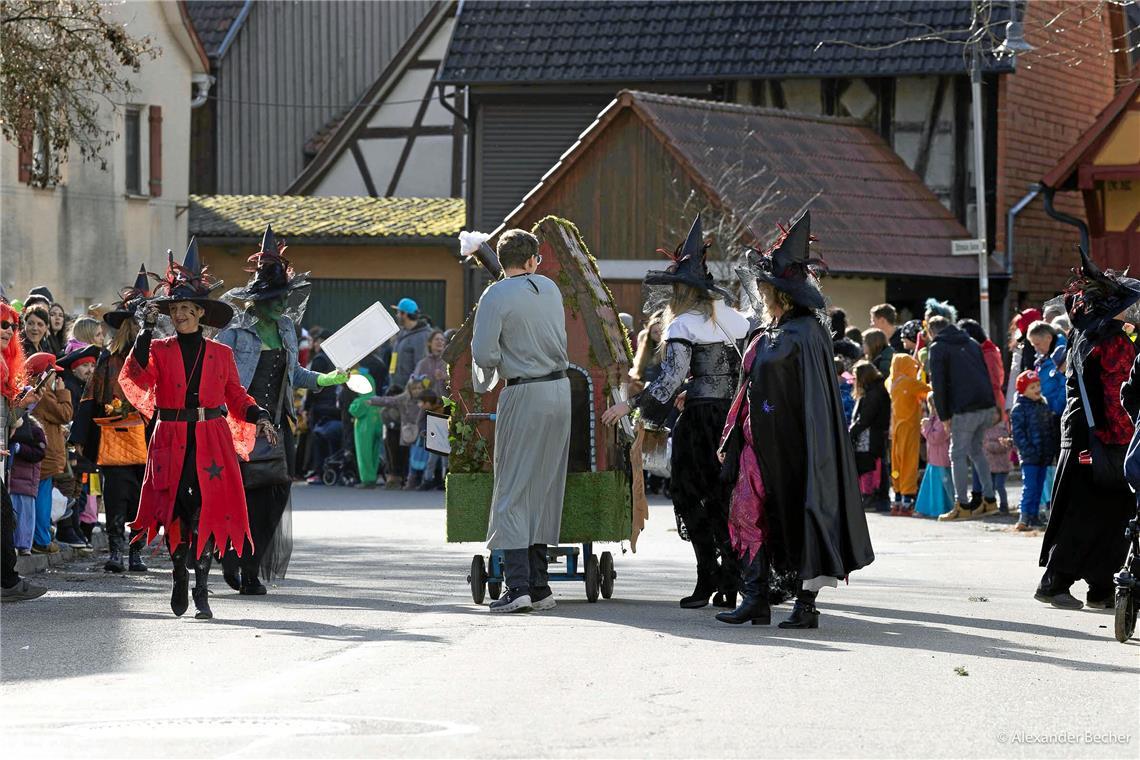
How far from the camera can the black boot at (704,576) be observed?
1283cm

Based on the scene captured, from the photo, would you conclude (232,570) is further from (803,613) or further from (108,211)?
(108,211)

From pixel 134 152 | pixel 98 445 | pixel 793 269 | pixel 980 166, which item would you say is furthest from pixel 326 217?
pixel 793 269

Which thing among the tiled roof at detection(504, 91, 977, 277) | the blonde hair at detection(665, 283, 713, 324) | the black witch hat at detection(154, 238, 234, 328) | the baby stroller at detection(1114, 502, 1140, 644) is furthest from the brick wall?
the baby stroller at detection(1114, 502, 1140, 644)

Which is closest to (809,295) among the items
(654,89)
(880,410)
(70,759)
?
(70,759)

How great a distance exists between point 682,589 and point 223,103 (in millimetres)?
34951

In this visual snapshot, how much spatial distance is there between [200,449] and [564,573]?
88.2 inches

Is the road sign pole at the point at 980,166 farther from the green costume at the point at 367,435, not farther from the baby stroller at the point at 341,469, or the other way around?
the baby stroller at the point at 341,469

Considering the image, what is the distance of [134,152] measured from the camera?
39219 millimetres

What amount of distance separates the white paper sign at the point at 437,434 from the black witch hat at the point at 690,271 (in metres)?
1.54

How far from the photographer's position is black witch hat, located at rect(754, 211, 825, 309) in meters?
11.7

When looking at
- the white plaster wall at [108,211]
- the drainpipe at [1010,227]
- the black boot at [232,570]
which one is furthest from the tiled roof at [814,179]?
the black boot at [232,570]

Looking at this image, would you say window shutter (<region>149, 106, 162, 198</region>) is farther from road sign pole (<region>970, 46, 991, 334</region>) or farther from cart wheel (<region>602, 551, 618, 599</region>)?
cart wheel (<region>602, 551, 618, 599</region>)

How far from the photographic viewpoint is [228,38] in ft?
156

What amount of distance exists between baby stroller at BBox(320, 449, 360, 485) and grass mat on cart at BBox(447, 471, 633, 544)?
14409 mm
